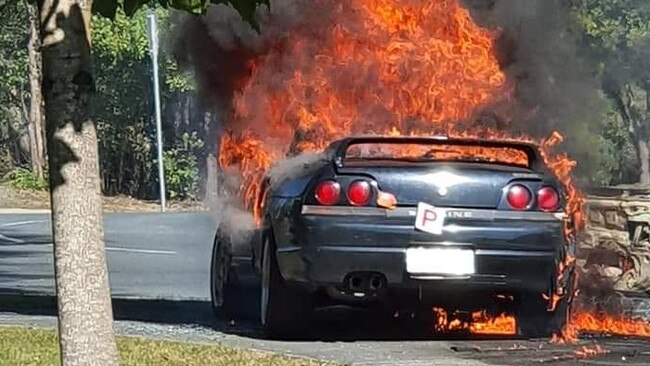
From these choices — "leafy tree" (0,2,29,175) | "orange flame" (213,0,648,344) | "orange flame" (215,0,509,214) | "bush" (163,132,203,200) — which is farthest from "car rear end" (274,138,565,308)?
"leafy tree" (0,2,29,175)

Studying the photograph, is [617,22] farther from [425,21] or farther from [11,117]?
[11,117]

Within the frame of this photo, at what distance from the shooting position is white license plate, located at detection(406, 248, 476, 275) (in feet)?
29.4

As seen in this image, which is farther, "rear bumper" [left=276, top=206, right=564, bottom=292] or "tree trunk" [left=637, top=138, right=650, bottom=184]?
"tree trunk" [left=637, top=138, right=650, bottom=184]

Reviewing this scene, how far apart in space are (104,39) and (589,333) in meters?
32.2

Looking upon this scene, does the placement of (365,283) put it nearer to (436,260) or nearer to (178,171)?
(436,260)

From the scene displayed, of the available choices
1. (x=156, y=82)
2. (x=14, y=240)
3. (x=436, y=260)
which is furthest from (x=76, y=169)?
(x=156, y=82)

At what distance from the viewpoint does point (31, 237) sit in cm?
2598

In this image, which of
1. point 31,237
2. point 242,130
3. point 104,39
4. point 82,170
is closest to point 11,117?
point 104,39

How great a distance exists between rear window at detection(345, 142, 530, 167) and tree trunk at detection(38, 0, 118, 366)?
371cm

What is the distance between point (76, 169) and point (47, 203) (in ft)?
117

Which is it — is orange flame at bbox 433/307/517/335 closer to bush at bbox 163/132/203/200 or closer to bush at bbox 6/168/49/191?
bush at bbox 163/132/203/200

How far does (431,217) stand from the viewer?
897 cm

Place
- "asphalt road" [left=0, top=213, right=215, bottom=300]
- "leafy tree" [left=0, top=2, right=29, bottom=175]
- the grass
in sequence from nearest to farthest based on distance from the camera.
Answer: the grass, "asphalt road" [left=0, top=213, right=215, bottom=300], "leafy tree" [left=0, top=2, right=29, bottom=175]

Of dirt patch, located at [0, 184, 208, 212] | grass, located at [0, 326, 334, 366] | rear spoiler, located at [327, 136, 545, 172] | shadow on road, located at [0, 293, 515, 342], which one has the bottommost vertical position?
dirt patch, located at [0, 184, 208, 212]
